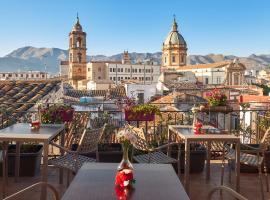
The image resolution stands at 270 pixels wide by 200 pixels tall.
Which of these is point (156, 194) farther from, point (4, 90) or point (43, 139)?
point (4, 90)

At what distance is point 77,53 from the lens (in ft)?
231

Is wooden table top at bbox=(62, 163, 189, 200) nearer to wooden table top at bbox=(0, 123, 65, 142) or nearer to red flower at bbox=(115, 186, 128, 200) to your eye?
red flower at bbox=(115, 186, 128, 200)

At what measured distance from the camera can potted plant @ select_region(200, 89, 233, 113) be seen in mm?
4820

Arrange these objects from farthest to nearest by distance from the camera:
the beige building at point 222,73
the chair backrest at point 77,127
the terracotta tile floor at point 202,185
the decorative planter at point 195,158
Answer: the beige building at point 222,73 < the chair backrest at point 77,127 < the decorative planter at point 195,158 < the terracotta tile floor at point 202,185

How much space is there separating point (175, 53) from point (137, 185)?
93.1 meters

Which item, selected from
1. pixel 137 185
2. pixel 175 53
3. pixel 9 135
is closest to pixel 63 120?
pixel 9 135

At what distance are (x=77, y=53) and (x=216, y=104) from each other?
67390mm

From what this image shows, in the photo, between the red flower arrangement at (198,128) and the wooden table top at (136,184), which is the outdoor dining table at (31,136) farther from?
the red flower arrangement at (198,128)

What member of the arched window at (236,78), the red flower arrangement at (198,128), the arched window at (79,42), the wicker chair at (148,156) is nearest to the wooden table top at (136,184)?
the wicker chair at (148,156)

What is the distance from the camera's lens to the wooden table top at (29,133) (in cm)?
361

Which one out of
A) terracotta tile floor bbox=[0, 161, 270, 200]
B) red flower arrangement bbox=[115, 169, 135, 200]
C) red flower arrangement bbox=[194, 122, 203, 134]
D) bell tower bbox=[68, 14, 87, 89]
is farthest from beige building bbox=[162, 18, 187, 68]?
red flower arrangement bbox=[115, 169, 135, 200]

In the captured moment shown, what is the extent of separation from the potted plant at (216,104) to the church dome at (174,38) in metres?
90.3

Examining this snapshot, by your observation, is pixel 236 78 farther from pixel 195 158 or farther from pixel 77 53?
pixel 195 158

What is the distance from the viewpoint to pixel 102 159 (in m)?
5.11
